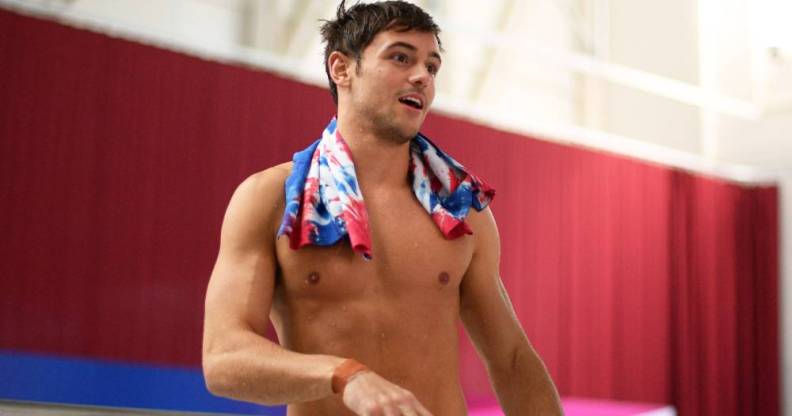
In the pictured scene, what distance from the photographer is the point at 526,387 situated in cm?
151

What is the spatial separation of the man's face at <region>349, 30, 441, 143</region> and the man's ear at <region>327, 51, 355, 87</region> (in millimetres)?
32

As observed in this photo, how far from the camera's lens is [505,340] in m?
1.53

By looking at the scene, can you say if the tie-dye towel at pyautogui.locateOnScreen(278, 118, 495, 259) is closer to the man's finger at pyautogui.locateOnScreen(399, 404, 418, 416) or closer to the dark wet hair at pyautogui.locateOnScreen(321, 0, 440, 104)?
the dark wet hair at pyautogui.locateOnScreen(321, 0, 440, 104)

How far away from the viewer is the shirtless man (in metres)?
1.37

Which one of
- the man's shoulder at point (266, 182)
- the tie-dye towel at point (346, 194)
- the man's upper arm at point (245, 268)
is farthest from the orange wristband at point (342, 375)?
the man's shoulder at point (266, 182)

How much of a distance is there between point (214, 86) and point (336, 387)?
4553 mm

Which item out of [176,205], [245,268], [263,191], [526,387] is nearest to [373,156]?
[263,191]

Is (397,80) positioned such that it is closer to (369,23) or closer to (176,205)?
(369,23)

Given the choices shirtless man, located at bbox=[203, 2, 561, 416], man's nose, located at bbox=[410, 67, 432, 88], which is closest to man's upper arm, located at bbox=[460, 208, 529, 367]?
shirtless man, located at bbox=[203, 2, 561, 416]

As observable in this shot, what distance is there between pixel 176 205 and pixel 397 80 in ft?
13.2

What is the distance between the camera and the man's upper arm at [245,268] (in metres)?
1.26

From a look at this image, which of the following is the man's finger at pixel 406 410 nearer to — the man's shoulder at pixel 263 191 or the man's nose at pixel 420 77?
the man's shoulder at pixel 263 191

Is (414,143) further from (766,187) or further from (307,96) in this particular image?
(766,187)

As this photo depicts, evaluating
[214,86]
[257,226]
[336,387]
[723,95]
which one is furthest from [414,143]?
[723,95]
